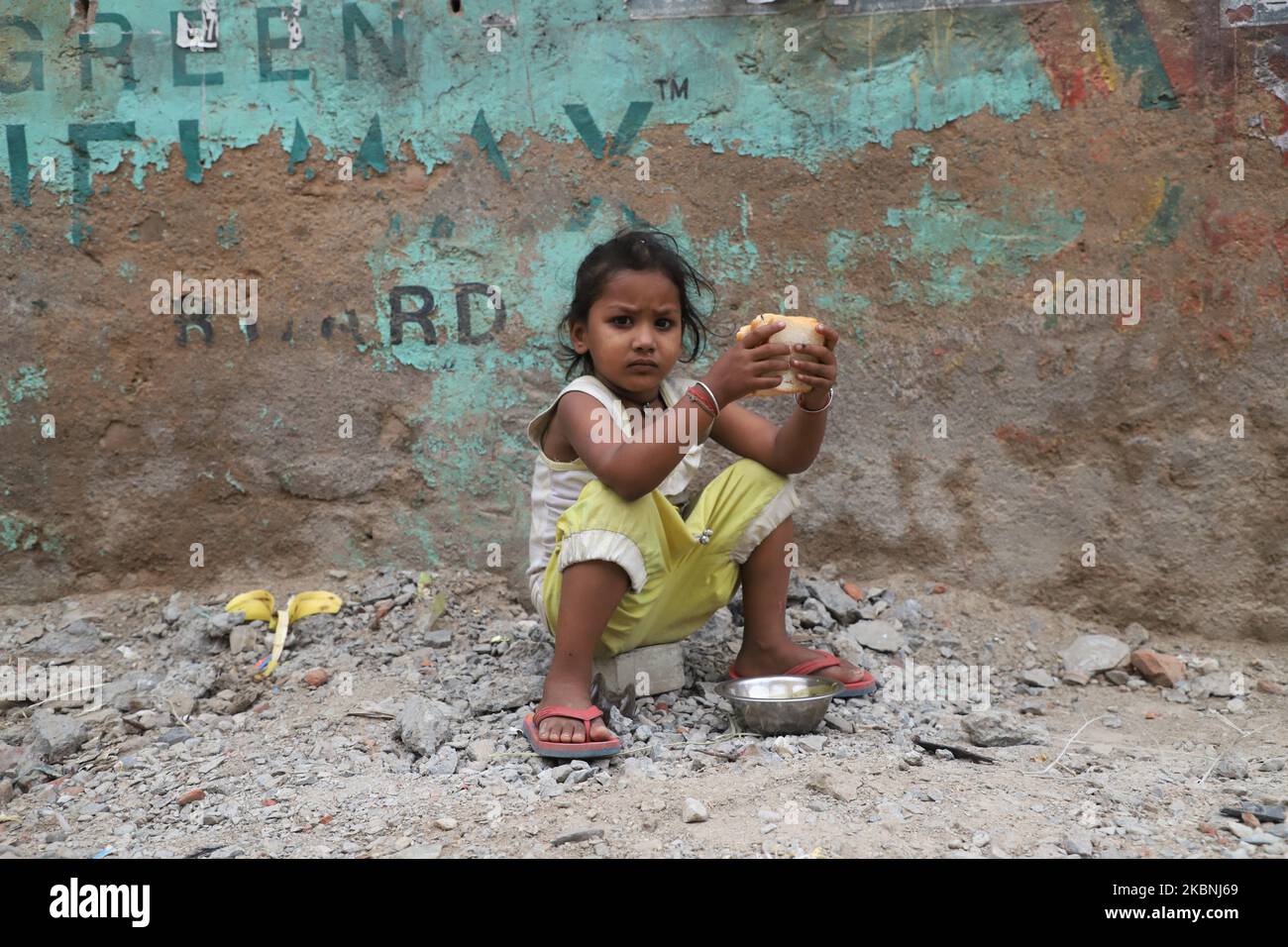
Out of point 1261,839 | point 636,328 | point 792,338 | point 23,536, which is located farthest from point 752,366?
point 23,536

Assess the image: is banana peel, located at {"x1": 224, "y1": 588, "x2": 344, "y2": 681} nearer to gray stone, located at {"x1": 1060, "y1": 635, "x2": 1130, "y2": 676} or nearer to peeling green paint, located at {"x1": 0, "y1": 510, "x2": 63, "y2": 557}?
peeling green paint, located at {"x1": 0, "y1": 510, "x2": 63, "y2": 557}

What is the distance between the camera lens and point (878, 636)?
3.23m

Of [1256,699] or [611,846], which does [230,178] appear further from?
[1256,699]

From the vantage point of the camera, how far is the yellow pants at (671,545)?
252cm

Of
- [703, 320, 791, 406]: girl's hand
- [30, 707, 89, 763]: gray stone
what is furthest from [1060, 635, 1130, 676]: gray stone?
[30, 707, 89, 763]: gray stone

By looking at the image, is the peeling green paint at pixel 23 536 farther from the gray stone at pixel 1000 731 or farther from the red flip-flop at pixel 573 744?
the gray stone at pixel 1000 731

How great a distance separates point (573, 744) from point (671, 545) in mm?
537

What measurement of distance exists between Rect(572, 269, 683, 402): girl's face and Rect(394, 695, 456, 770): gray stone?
88 centimetres

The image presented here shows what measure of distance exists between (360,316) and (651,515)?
4.36 feet

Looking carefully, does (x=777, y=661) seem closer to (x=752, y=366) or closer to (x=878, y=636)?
(x=878, y=636)

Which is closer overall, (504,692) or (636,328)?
→ (636,328)

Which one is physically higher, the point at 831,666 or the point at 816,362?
the point at 816,362

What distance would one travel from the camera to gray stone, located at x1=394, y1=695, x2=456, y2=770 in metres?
2.58

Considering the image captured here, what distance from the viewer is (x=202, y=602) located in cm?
348
